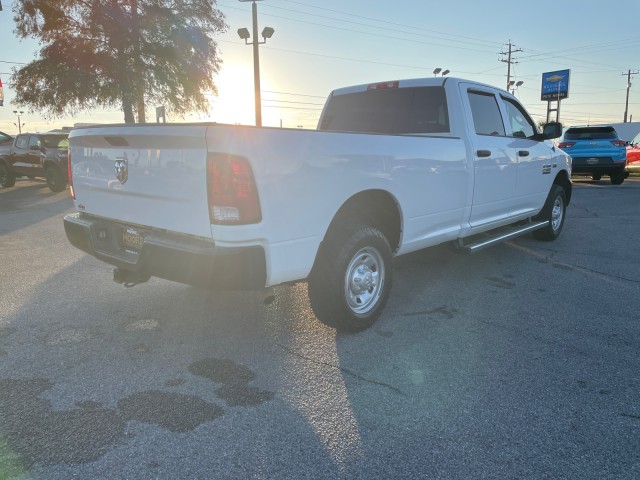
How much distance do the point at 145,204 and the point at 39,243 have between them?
4.79m

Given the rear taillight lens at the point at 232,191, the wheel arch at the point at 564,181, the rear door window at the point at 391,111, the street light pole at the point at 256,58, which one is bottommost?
the wheel arch at the point at 564,181

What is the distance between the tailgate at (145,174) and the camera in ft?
9.29

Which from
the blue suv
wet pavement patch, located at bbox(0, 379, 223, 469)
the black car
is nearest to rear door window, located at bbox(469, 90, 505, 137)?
wet pavement patch, located at bbox(0, 379, 223, 469)

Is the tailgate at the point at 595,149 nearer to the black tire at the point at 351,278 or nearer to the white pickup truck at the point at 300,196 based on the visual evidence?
the white pickup truck at the point at 300,196

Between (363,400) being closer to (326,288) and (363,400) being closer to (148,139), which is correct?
(326,288)

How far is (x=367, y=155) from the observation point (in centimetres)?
341

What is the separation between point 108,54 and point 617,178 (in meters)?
22.5

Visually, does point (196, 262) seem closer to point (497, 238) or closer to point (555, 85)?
point (497, 238)

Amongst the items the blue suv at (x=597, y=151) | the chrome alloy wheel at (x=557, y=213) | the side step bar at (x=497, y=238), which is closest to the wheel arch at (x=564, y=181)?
the chrome alloy wheel at (x=557, y=213)

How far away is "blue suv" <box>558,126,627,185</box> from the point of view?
48.0 feet

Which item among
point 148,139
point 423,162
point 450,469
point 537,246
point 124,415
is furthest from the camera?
point 537,246

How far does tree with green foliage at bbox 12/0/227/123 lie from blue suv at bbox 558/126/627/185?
61.0 feet

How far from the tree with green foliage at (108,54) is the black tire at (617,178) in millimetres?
19735

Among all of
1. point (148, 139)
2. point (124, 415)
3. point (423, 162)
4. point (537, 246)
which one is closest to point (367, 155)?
point (423, 162)
